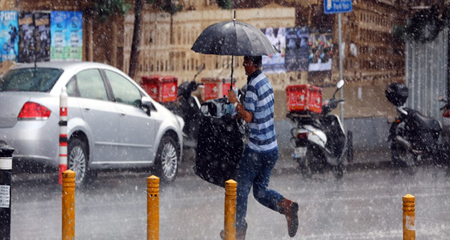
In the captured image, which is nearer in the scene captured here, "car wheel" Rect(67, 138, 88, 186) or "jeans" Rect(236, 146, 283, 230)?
"jeans" Rect(236, 146, 283, 230)

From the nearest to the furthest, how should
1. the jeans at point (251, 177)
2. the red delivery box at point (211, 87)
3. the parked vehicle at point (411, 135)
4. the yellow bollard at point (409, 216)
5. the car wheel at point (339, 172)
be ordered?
the yellow bollard at point (409, 216), the jeans at point (251, 177), the car wheel at point (339, 172), the parked vehicle at point (411, 135), the red delivery box at point (211, 87)

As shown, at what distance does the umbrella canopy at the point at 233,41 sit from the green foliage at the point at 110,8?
912 centimetres

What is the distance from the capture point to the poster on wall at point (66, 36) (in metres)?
17.6

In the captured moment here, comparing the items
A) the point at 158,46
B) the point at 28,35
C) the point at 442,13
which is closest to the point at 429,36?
the point at 442,13

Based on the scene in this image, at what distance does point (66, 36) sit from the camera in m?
17.7

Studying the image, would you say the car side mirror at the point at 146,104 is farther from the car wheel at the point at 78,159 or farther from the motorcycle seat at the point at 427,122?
the motorcycle seat at the point at 427,122

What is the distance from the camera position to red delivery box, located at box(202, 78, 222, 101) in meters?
18.0

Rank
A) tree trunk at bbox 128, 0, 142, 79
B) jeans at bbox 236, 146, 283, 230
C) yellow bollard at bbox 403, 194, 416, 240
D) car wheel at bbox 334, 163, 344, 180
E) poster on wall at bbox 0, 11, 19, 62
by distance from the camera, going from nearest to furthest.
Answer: yellow bollard at bbox 403, 194, 416, 240, jeans at bbox 236, 146, 283, 230, car wheel at bbox 334, 163, 344, 180, poster on wall at bbox 0, 11, 19, 62, tree trunk at bbox 128, 0, 142, 79

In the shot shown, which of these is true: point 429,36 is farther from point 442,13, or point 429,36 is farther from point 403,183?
point 403,183

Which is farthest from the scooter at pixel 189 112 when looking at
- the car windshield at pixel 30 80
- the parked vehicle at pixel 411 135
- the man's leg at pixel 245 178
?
the man's leg at pixel 245 178

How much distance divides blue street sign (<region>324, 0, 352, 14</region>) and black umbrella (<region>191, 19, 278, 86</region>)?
344 inches

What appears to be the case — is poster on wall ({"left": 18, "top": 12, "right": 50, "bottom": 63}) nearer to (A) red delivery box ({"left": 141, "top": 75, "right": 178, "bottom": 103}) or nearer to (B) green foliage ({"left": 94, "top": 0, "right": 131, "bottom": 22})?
(B) green foliage ({"left": 94, "top": 0, "right": 131, "bottom": 22})

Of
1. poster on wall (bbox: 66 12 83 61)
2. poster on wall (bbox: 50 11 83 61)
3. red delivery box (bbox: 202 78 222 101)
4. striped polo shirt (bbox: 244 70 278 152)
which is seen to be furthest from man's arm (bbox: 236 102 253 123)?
poster on wall (bbox: 66 12 83 61)

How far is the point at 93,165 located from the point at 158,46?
21.9 ft
